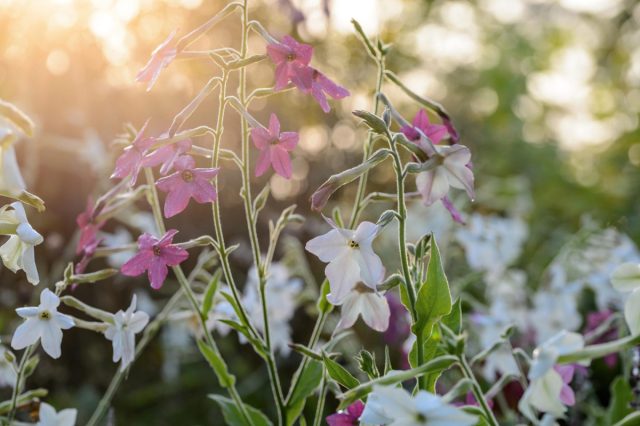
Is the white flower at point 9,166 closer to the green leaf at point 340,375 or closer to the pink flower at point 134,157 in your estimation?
the pink flower at point 134,157

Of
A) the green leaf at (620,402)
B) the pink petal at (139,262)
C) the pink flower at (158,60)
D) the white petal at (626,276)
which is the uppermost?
the pink flower at (158,60)

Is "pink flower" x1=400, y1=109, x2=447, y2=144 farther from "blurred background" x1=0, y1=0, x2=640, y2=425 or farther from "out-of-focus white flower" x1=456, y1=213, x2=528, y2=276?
"out-of-focus white flower" x1=456, y1=213, x2=528, y2=276

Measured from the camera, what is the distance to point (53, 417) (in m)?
1.04

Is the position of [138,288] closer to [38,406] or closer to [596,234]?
[596,234]

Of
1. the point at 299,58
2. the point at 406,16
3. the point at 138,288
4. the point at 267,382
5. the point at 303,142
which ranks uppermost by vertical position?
the point at 299,58

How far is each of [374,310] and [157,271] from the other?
25cm

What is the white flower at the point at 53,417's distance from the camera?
1.04 m

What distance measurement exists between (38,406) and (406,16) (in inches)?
152

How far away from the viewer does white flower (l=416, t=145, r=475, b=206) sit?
0.89m

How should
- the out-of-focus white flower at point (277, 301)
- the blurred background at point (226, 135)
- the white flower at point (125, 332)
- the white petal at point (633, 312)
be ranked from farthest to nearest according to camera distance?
the blurred background at point (226, 135) → the out-of-focus white flower at point (277, 301) → the white flower at point (125, 332) → the white petal at point (633, 312)

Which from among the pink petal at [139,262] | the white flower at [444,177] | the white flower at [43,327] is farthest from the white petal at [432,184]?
the white flower at [43,327]

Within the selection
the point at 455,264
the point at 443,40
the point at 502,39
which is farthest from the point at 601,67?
the point at 455,264

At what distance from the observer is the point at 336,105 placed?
3.40 metres

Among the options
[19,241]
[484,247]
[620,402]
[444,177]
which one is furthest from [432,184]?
[484,247]
